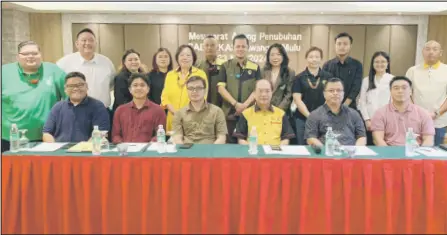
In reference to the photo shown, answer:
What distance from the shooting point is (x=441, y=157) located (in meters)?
2.51

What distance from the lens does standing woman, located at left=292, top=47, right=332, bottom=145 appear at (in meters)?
3.69

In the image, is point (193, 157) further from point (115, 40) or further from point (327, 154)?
point (115, 40)

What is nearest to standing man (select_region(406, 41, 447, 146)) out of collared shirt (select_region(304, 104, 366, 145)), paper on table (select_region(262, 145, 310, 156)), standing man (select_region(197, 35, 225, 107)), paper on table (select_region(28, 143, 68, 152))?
collared shirt (select_region(304, 104, 366, 145))

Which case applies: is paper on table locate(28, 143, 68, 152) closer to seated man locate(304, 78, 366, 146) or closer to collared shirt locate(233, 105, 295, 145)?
collared shirt locate(233, 105, 295, 145)

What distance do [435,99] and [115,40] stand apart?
16.7 ft

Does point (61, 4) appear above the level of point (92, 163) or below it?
above

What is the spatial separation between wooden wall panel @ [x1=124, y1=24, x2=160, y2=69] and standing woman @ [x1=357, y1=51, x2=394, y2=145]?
4175mm

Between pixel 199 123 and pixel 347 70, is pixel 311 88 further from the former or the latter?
pixel 199 123

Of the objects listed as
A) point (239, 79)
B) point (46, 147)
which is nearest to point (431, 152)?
point (239, 79)

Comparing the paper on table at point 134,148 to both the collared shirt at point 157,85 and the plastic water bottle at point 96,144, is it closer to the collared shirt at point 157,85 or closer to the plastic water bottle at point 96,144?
the plastic water bottle at point 96,144

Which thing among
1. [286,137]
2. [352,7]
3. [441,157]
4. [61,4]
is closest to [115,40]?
[61,4]

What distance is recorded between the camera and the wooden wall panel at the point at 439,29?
22.3ft

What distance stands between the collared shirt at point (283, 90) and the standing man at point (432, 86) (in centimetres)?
116

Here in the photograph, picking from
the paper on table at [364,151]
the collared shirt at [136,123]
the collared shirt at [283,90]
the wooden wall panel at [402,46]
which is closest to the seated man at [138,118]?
the collared shirt at [136,123]
